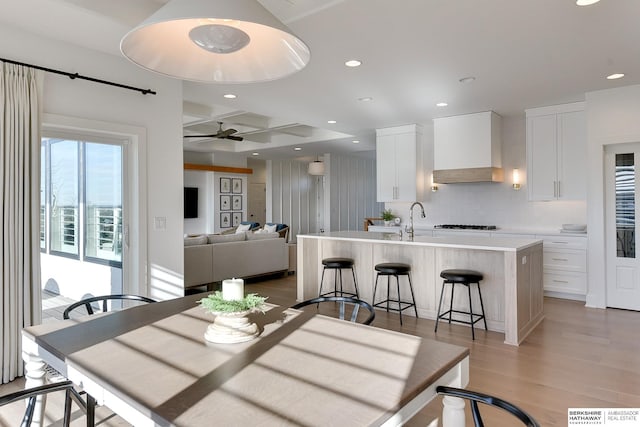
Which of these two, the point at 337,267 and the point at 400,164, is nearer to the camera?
the point at 337,267

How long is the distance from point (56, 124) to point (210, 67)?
2223mm

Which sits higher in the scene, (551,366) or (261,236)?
(261,236)

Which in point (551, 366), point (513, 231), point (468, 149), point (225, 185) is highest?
point (468, 149)

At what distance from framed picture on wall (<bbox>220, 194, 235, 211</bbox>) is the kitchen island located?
5.94 m

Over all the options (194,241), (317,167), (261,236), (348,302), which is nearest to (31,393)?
(348,302)

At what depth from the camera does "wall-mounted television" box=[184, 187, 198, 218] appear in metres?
10.6

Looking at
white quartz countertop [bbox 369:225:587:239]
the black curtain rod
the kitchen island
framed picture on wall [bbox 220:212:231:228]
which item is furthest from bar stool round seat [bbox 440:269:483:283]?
framed picture on wall [bbox 220:212:231:228]

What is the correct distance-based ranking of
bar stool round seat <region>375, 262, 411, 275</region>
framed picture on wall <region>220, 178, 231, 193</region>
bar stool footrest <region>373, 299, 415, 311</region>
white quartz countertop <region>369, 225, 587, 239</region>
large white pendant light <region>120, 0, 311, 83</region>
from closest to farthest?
large white pendant light <region>120, 0, 311, 83</region>, bar stool round seat <region>375, 262, 411, 275</region>, bar stool footrest <region>373, 299, 415, 311</region>, white quartz countertop <region>369, 225, 587, 239</region>, framed picture on wall <region>220, 178, 231, 193</region>

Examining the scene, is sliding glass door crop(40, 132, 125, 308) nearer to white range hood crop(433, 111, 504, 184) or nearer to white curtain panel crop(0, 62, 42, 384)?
white curtain panel crop(0, 62, 42, 384)

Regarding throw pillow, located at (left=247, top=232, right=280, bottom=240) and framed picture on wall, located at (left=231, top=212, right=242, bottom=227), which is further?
framed picture on wall, located at (left=231, top=212, right=242, bottom=227)

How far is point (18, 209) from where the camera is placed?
2.98 metres

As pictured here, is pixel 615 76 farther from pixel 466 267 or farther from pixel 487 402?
pixel 487 402

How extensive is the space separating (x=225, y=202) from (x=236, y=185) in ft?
2.07

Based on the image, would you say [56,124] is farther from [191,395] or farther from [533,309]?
[533,309]
